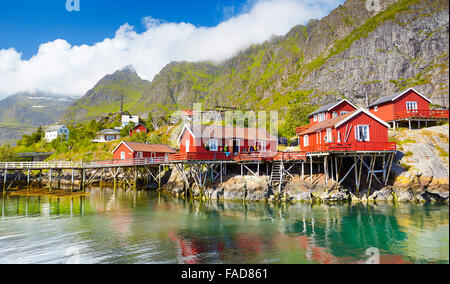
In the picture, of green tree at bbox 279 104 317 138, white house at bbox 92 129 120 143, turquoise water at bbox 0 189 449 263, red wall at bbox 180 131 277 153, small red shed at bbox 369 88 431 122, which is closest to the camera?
turquoise water at bbox 0 189 449 263

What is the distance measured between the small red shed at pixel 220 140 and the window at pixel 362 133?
14.6 m

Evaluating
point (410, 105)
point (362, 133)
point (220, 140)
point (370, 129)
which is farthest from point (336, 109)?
point (220, 140)

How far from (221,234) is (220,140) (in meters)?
20.4

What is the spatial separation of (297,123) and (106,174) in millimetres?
44076

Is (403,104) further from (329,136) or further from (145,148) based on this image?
(145,148)

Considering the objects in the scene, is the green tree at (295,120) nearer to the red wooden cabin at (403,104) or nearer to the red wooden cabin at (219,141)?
the red wooden cabin at (219,141)

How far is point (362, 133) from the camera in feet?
99.6

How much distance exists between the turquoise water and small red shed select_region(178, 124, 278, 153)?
31.1 feet

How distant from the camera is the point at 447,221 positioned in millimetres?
4773

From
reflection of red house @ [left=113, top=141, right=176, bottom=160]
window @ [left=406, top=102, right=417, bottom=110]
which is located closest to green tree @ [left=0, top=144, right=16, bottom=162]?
reflection of red house @ [left=113, top=141, right=176, bottom=160]

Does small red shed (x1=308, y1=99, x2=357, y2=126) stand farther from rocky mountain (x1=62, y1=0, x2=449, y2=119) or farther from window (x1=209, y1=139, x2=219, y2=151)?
rocky mountain (x1=62, y1=0, x2=449, y2=119)

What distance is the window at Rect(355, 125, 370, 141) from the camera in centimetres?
3025

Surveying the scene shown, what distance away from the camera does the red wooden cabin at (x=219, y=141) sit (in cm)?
3656
